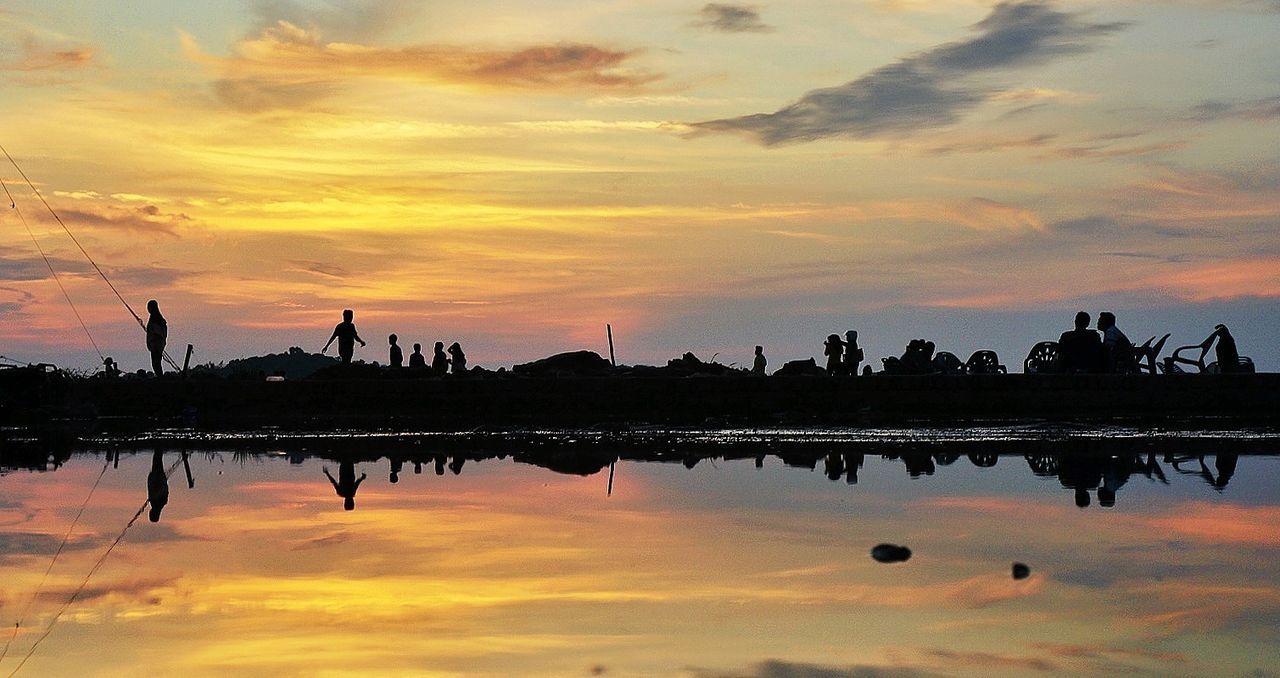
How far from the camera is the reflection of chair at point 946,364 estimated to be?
31750mm

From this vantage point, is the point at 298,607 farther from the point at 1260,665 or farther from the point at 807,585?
the point at 1260,665

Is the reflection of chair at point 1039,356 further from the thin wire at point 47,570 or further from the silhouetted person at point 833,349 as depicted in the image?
the thin wire at point 47,570

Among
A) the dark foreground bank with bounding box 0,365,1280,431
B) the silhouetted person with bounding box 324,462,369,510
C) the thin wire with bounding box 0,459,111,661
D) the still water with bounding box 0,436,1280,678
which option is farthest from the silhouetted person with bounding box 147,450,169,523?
the dark foreground bank with bounding box 0,365,1280,431

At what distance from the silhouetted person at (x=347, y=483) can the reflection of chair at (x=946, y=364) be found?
59.6 feet

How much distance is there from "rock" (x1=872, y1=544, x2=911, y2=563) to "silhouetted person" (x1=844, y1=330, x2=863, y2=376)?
21657 millimetres

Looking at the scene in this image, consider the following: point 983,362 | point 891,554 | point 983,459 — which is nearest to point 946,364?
point 983,362

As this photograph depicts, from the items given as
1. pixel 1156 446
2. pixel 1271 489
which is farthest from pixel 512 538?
pixel 1156 446

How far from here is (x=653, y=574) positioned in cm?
850

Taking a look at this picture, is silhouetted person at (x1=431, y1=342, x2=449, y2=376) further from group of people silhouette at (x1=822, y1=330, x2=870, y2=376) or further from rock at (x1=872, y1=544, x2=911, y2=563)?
rock at (x1=872, y1=544, x2=911, y2=563)

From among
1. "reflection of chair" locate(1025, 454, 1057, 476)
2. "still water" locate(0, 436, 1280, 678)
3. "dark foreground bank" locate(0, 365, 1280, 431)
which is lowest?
"still water" locate(0, 436, 1280, 678)

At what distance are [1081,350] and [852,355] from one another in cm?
631

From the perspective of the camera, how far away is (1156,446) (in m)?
17.2

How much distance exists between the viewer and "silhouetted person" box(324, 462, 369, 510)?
1245 cm

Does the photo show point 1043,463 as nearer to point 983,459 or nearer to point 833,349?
point 983,459
